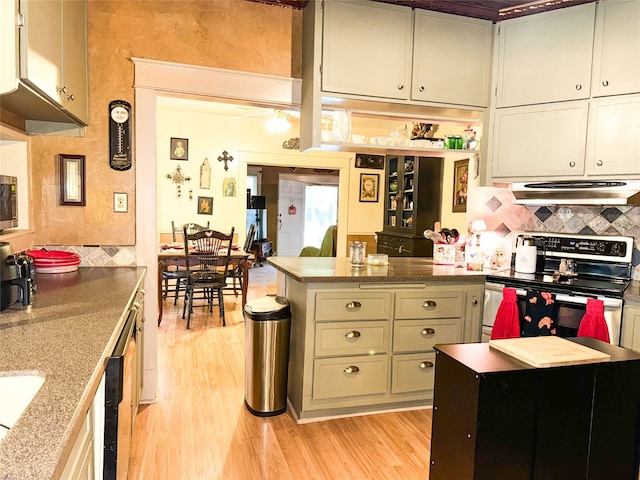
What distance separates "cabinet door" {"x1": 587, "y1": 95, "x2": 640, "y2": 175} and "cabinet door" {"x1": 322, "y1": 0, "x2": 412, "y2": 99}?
46.2 inches

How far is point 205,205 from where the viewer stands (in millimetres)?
6363

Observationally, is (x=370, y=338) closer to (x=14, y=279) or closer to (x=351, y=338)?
(x=351, y=338)

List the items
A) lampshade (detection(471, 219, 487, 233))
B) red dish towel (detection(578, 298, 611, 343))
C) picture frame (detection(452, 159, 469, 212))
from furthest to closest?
picture frame (detection(452, 159, 469, 212)) < lampshade (detection(471, 219, 487, 233)) < red dish towel (detection(578, 298, 611, 343))

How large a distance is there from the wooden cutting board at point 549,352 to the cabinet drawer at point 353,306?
3.53 ft

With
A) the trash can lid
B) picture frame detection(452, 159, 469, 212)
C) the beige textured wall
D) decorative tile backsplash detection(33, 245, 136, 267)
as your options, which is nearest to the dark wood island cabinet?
the trash can lid

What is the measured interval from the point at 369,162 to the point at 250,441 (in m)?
5.41

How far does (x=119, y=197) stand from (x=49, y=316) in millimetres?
1341

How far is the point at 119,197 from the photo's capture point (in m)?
2.75

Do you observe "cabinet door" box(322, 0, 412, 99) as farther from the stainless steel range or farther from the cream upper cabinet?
the stainless steel range

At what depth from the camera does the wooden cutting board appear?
1.43 meters

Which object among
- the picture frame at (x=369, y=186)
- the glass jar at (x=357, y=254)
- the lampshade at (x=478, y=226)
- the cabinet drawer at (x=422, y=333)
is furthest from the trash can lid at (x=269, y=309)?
the picture frame at (x=369, y=186)

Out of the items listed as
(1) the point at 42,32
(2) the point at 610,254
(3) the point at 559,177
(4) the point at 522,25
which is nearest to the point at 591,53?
(4) the point at 522,25

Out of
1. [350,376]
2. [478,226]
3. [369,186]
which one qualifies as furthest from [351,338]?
[369,186]

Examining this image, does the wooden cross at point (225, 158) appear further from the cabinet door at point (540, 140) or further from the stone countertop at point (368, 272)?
the cabinet door at point (540, 140)
